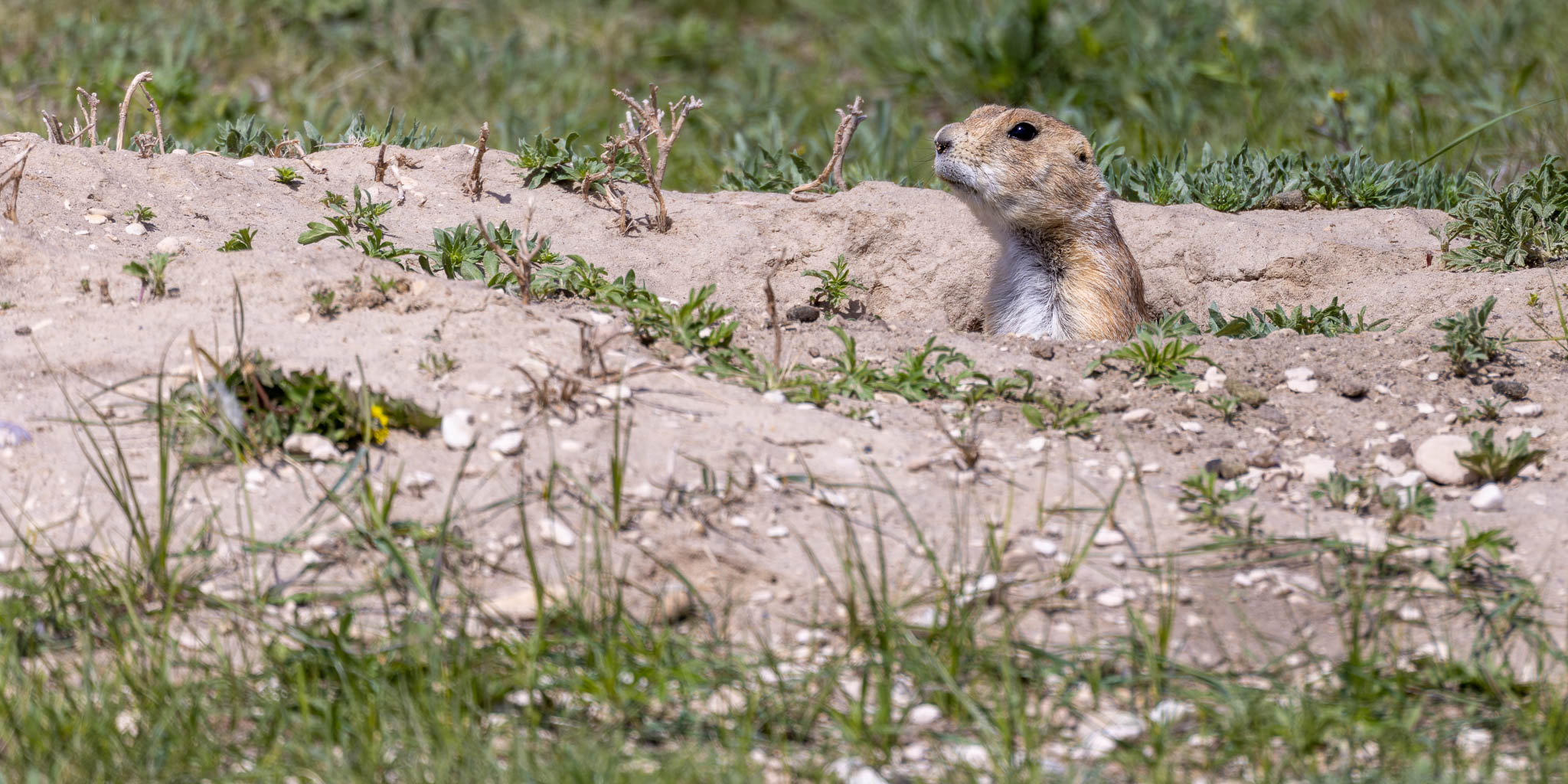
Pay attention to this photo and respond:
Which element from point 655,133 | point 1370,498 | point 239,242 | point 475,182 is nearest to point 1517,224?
point 1370,498

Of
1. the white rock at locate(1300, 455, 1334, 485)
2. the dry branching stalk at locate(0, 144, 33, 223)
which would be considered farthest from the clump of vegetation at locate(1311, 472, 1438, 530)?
the dry branching stalk at locate(0, 144, 33, 223)

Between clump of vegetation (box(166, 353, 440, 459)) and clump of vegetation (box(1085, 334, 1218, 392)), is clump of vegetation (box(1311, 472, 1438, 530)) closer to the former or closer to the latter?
clump of vegetation (box(1085, 334, 1218, 392))

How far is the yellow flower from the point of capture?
10.3ft

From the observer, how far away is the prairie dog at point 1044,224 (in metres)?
5.03

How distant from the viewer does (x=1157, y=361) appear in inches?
154

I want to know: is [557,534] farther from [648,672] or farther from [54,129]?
[54,129]

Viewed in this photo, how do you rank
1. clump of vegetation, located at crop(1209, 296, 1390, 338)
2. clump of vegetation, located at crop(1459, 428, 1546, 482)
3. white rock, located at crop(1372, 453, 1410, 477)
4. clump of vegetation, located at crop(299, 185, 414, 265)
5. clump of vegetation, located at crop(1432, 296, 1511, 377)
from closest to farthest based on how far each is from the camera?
clump of vegetation, located at crop(1459, 428, 1546, 482), white rock, located at crop(1372, 453, 1410, 477), clump of vegetation, located at crop(1432, 296, 1511, 377), clump of vegetation, located at crop(299, 185, 414, 265), clump of vegetation, located at crop(1209, 296, 1390, 338)

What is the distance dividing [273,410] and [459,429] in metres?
0.40

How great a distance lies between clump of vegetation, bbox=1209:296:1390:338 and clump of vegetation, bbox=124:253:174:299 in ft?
10.3

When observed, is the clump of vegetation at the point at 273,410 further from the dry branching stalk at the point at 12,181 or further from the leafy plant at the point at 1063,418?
the leafy plant at the point at 1063,418

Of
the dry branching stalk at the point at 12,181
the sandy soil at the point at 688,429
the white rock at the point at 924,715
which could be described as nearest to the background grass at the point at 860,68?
the sandy soil at the point at 688,429

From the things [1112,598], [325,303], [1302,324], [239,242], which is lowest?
[1112,598]

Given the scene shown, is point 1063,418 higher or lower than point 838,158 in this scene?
lower

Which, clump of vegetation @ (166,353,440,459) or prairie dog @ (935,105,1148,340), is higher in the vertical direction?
prairie dog @ (935,105,1148,340)
